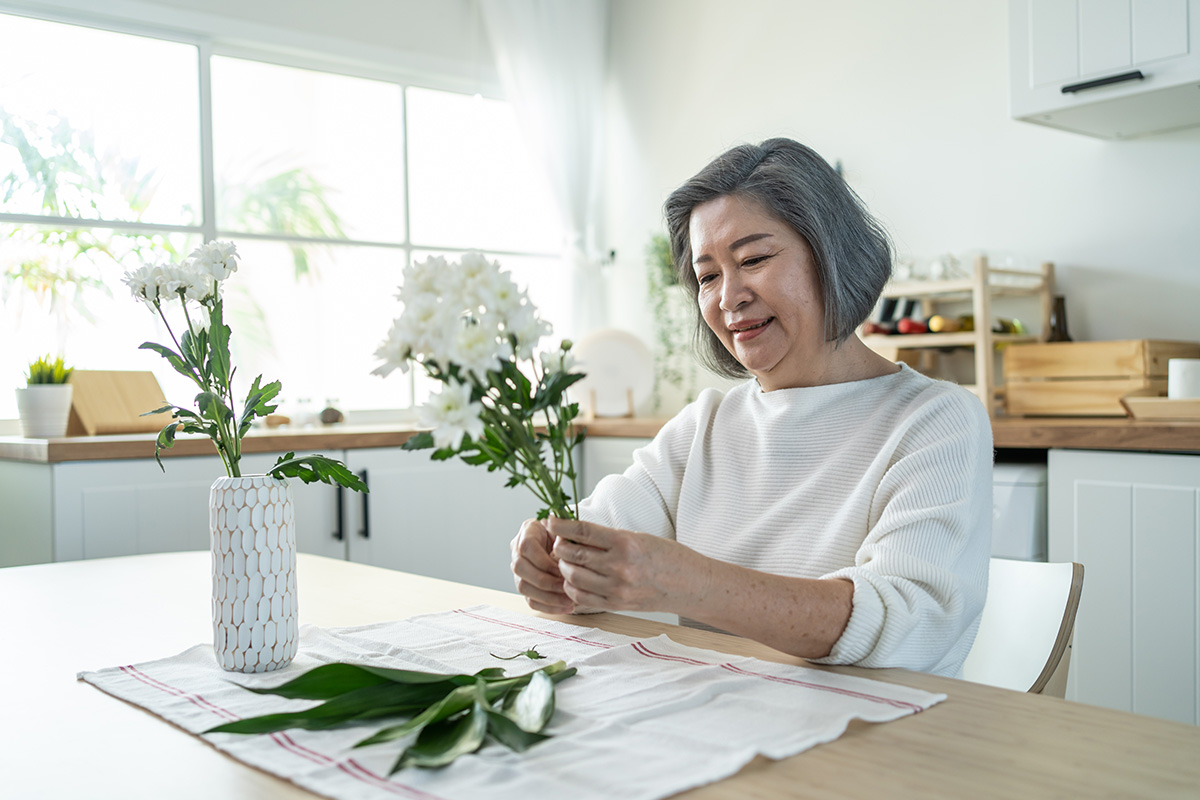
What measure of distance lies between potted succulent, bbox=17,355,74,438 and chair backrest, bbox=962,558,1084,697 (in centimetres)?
261

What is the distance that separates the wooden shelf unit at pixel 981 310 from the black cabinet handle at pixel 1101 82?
1.61 ft

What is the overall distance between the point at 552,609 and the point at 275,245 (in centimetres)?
298

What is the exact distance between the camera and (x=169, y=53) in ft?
11.7

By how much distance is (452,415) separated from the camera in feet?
2.33

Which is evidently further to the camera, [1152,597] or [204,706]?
[1152,597]

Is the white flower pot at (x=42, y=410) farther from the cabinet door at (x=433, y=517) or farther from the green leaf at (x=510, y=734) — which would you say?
the green leaf at (x=510, y=734)

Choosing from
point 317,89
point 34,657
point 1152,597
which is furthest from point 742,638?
point 317,89

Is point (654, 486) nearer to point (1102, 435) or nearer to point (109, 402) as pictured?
point (1102, 435)

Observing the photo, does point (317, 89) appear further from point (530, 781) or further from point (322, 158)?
point (530, 781)

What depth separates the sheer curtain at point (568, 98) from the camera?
4.34 meters

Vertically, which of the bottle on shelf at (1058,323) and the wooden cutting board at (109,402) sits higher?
the bottle on shelf at (1058,323)

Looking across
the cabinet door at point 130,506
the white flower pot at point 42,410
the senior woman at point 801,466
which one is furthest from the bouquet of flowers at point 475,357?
the white flower pot at point 42,410

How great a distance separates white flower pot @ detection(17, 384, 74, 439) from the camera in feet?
9.42

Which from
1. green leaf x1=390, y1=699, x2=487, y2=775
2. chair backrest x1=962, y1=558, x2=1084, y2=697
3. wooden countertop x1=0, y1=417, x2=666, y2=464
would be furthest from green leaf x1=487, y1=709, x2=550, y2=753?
wooden countertop x1=0, y1=417, x2=666, y2=464
